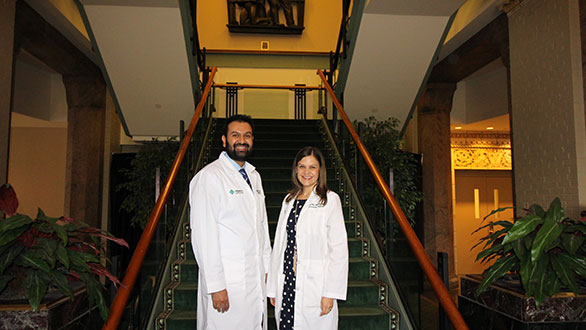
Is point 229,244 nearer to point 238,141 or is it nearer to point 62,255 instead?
point 238,141

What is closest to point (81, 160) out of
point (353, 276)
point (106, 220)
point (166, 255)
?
point (106, 220)

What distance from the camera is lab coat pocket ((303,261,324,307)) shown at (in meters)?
2.29

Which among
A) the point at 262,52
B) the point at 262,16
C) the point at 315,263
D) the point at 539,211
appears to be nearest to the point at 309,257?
the point at 315,263

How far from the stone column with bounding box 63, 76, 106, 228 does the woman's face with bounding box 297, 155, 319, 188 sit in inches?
282

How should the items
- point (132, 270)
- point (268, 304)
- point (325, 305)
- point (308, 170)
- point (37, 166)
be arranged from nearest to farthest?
point (325, 305) → point (132, 270) → point (308, 170) → point (268, 304) → point (37, 166)

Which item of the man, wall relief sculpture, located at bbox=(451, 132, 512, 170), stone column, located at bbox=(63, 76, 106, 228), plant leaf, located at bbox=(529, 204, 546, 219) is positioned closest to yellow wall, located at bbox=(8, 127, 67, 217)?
stone column, located at bbox=(63, 76, 106, 228)

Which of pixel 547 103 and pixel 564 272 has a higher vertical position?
pixel 547 103

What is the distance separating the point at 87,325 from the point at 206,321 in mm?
541

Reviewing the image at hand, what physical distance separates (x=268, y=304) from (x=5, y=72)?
12.4 ft

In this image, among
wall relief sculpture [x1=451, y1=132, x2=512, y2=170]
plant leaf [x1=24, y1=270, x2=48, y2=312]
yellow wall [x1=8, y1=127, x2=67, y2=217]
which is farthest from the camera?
yellow wall [x1=8, y1=127, x2=67, y2=217]

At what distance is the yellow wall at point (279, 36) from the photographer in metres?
9.83

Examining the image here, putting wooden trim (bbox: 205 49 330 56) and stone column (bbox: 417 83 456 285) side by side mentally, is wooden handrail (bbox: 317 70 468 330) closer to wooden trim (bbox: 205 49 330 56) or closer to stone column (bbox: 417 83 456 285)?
stone column (bbox: 417 83 456 285)

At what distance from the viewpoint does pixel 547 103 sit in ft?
15.2

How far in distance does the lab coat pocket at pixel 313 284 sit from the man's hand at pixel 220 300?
417mm
